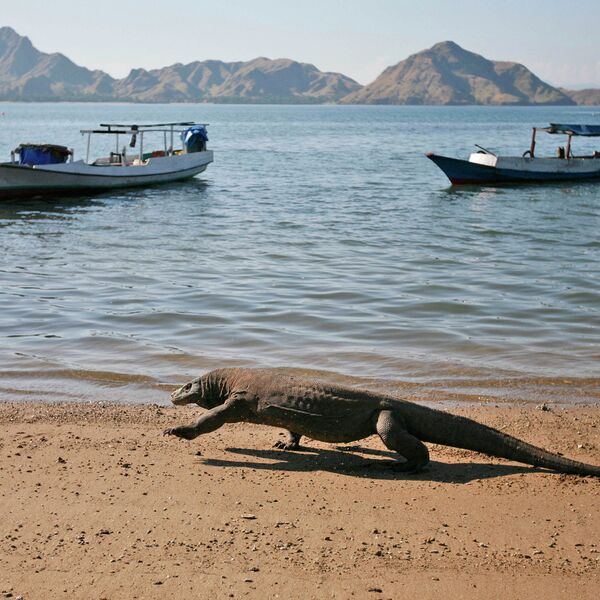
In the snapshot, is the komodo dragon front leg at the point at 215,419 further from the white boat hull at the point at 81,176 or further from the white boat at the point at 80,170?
the white boat hull at the point at 81,176

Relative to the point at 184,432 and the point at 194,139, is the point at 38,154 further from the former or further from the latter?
the point at 184,432

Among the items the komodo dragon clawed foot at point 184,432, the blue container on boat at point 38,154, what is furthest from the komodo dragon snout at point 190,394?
the blue container on boat at point 38,154

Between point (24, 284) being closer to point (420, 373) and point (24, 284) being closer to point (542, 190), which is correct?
point (420, 373)

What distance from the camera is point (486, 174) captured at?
3922cm

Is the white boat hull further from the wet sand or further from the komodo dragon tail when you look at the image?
the komodo dragon tail

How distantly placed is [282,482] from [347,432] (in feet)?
2.72

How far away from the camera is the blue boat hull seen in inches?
1537

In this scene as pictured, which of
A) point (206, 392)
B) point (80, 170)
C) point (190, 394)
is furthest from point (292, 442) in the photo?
point (80, 170)

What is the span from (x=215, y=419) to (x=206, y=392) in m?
0.50

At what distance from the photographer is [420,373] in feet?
38.6

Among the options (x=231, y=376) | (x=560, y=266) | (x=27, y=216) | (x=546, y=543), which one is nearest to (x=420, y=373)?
(x=231, y=376)

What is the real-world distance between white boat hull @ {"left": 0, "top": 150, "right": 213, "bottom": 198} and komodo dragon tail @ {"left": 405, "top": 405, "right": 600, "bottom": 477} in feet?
88.3

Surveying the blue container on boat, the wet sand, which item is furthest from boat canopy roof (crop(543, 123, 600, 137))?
the wet sand

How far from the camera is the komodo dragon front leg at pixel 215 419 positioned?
319 inches
